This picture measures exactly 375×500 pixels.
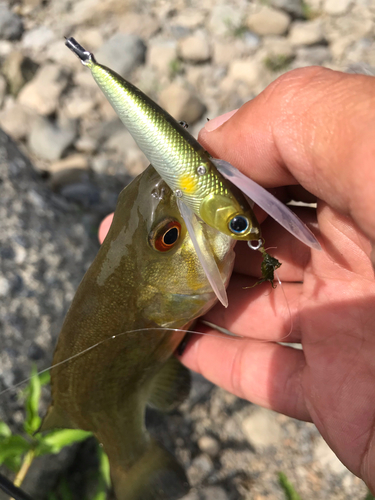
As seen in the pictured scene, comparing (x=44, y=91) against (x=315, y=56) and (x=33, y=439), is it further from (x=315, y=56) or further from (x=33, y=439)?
(x=33, y=439)

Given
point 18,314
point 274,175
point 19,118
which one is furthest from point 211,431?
point 19,118

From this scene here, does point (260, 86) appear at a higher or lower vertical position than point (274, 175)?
lower

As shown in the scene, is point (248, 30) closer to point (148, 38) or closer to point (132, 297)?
point (148, 38)

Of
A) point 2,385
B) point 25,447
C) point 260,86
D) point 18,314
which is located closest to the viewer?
point 25,447

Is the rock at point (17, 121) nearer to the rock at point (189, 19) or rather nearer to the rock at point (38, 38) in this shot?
the rock at point (38, 38)

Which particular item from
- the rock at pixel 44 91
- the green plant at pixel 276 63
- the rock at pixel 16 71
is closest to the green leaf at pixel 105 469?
the rock at pixel 44 91
